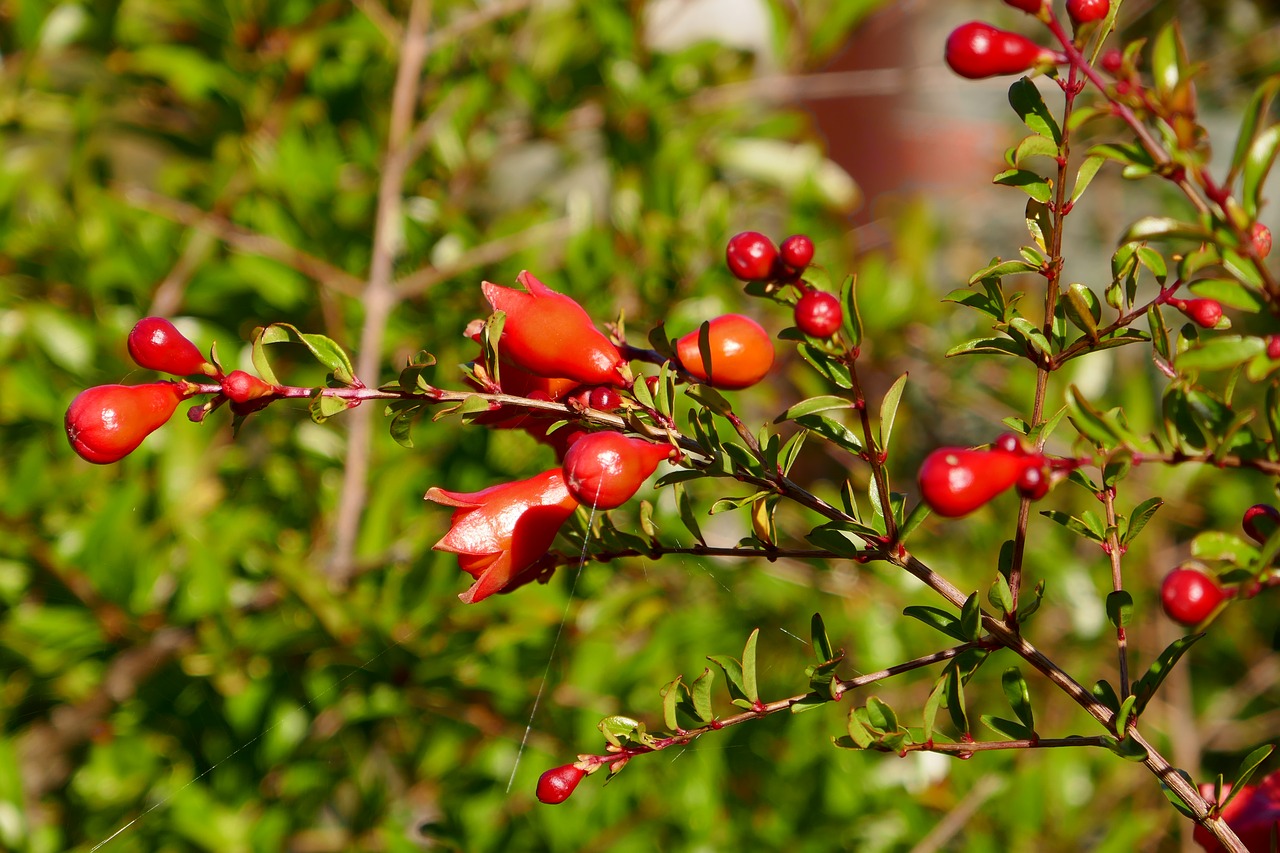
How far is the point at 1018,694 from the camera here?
50cm

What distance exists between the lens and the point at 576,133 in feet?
4.36

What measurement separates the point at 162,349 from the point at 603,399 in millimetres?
183

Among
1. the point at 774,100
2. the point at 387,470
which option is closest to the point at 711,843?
the point at 387,470

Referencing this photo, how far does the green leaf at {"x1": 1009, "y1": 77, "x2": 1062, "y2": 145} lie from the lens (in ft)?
1.45

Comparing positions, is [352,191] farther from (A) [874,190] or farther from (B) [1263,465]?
(A) [874,190]

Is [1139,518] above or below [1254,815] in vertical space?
above

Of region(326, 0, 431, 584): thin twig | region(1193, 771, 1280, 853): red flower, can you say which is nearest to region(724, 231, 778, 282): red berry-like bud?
region(1193, 771, 1280, 853): red flower

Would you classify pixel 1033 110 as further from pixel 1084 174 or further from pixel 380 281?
pixel 380 281

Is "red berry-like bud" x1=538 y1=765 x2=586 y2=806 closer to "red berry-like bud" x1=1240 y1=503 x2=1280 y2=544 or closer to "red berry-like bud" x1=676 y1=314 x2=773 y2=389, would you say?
"red berry-like bud" x1=676 y1=314 x2=773 y2=389

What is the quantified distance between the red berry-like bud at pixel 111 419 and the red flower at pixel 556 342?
143 mm

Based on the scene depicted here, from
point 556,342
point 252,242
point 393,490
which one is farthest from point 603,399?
point 252,242

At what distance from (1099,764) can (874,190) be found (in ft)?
3.88

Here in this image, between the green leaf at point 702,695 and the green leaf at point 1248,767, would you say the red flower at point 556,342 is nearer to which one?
the green leaf at point 702,695

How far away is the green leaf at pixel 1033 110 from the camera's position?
441 mm
